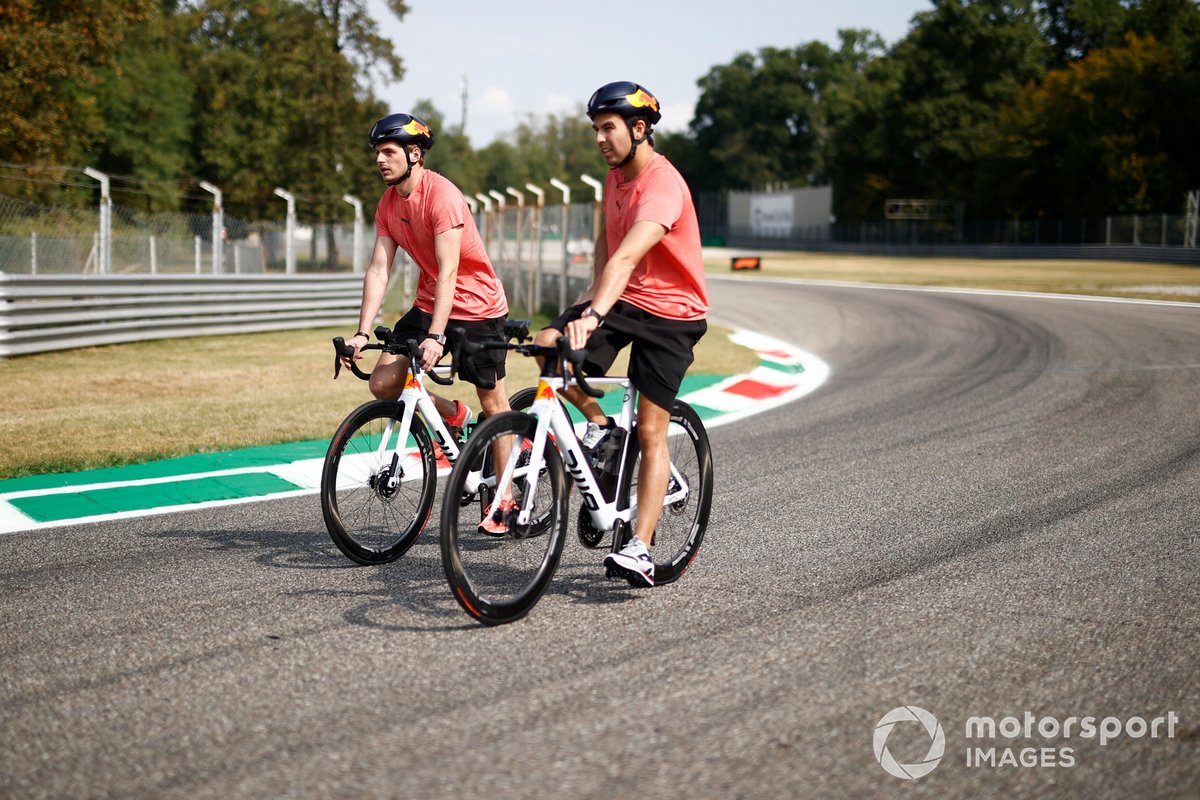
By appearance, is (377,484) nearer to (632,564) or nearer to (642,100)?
(632,564)

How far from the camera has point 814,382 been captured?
12578 millimetres

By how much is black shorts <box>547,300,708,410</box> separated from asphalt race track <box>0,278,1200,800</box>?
88 cm

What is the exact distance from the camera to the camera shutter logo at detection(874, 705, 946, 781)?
3.09 meters

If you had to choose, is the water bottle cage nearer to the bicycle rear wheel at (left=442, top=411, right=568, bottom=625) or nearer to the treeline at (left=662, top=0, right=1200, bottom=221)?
the bicycle rear wheel at (left=442, top=411, right=568, bottom=625)

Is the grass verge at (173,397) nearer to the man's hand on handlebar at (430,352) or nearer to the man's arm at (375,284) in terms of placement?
the man's arm at (375,284)

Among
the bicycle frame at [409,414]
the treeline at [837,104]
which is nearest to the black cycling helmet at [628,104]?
the bicycle frame at [409,414]

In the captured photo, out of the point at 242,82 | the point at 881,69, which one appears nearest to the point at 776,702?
the point at 242,82

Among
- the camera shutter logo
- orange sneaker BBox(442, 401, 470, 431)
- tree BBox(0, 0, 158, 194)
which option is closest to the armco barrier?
orange sneaker BBox(442, 401, 470, 431)

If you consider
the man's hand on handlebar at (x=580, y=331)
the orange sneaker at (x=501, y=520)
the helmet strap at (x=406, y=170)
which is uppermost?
the helmet strap at (x=406, y=170)

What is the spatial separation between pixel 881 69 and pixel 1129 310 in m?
72.1

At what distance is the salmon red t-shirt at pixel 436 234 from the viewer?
5.27m

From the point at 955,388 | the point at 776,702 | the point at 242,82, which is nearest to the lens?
the point at 776,702

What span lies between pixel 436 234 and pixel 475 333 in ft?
1.91

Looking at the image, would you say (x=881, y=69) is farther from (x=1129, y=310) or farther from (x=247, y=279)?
(x=247, y=279)
